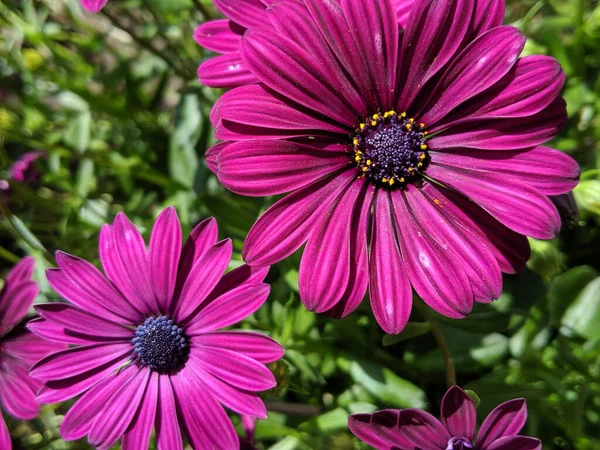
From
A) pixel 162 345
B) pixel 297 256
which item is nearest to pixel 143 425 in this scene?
pixel 162 345

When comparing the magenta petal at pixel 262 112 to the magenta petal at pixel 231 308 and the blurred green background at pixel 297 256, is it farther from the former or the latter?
the blurred green background at pixel 297 256

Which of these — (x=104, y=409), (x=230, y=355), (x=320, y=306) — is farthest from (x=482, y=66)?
(x=104, y=409)

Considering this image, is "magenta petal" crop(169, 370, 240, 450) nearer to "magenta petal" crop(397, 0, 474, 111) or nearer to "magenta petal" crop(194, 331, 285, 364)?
"magenta petal" crop(194, 331, 285, 364)

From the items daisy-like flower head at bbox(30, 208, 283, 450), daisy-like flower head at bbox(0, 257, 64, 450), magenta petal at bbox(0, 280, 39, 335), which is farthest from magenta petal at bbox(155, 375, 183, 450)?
magenta petal at bbox(0, 280, 39, 335)

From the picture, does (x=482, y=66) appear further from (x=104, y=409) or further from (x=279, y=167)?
(x=104, y=409)

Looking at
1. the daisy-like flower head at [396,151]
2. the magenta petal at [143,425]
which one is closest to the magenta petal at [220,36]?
the daisy-like flower head at [396,151]

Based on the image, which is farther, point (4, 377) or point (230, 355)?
point (4, 377)
